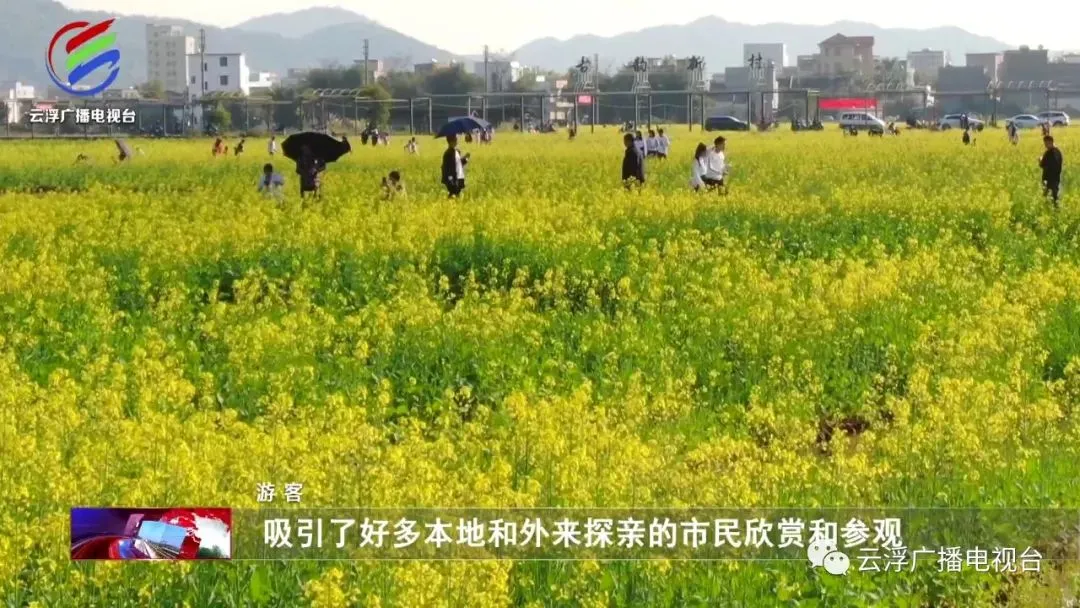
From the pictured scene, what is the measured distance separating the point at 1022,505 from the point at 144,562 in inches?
148

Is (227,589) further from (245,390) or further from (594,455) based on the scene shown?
(245,390)

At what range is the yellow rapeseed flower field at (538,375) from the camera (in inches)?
244

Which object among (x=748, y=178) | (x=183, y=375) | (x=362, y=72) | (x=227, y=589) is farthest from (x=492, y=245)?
(x=362, y=72)

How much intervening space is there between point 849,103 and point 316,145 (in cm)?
9656

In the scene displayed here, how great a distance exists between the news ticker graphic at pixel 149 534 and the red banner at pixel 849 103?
363 ft

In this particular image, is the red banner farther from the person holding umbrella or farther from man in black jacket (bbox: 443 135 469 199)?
man in black jacket (bbox: 443 135 469 199)

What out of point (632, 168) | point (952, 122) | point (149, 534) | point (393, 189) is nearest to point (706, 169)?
point (632, 168)

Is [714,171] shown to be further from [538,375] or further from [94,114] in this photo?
[94,114]

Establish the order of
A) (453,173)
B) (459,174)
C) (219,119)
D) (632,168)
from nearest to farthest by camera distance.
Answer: (453,173) < (459,174) < (632,168) < (219,119)

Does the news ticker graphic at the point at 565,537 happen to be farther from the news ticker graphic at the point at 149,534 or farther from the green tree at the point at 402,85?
the green tree at the point at 402,85

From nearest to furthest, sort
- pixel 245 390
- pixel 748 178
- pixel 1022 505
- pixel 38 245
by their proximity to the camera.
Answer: pixel 1022 505 → pixel 245 390 → pixel 38 245 → pixel 748 178

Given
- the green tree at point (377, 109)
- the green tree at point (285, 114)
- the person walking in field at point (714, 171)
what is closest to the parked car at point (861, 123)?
the green tree at point (377, 109)

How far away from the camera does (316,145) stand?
23.3 meters

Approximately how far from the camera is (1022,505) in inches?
282
